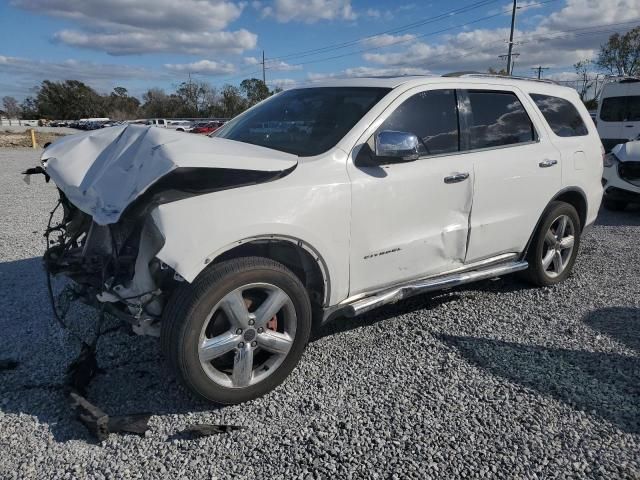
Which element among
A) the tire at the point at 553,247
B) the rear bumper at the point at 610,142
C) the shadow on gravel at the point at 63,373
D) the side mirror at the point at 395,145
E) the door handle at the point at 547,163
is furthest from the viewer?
the rear bumper at the point at 610,142

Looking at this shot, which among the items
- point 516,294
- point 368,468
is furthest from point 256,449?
point 516,294

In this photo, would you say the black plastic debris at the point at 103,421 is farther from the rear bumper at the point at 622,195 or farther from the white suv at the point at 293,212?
the rear bumper at the point at 622,195

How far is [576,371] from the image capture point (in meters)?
3.41

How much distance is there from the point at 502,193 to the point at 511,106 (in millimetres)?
855

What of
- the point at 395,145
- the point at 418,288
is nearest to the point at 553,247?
the point at 418,288

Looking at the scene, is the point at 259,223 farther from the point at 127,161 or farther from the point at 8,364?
the point at 8,364

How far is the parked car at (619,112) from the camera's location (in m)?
14.6

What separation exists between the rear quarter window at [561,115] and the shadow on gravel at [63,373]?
3.86 m

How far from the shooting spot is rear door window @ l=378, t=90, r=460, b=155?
363 cm

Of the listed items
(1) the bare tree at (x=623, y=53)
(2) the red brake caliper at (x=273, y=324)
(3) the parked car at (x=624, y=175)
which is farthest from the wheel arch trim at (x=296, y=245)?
(1) the bare tree at (x=623, y=53)

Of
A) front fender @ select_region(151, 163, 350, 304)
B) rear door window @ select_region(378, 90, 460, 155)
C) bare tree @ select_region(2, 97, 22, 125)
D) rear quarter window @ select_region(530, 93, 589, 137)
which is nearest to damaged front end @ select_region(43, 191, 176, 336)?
front fender @ select_region(151, 163, 350, 304)

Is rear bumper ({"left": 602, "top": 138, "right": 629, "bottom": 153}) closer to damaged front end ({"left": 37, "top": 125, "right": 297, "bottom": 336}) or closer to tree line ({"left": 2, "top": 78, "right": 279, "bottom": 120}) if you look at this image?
damaged front end ({"left": 37, "top": 125, "right": 297, "bottom": 336})

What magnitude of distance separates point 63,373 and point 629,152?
8865 mm

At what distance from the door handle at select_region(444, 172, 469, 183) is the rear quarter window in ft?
4.68
